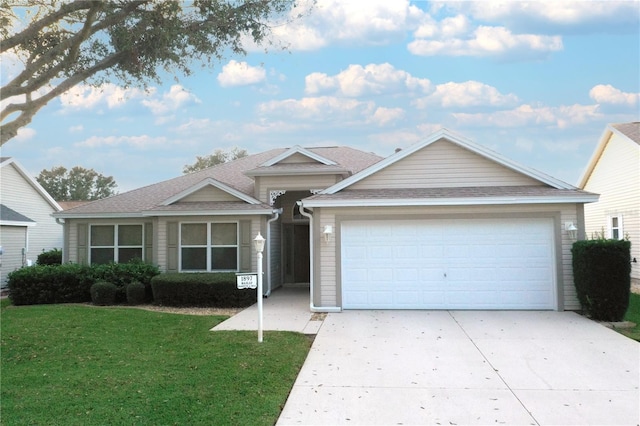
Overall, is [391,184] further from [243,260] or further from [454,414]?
[454,414]

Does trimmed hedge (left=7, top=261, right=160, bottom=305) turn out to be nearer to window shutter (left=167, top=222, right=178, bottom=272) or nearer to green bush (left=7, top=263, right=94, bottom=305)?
green bush (left=7, top=263, right=94, bottom=305)

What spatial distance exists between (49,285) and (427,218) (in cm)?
1134

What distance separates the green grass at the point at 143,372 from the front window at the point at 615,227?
52.5 ft

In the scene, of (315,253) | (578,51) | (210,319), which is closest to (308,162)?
(315,253)

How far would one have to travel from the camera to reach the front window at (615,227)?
17938 mm

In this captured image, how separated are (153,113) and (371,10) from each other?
392 inches

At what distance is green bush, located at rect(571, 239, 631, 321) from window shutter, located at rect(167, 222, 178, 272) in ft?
36.0

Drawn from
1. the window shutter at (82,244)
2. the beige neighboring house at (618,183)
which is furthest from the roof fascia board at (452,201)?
the window shutter at (82,244)

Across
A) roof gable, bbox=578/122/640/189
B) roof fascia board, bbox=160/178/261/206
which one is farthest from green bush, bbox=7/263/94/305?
roof gable, bbox=578/122/640/189

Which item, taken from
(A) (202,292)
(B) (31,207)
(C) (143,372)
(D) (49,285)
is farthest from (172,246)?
(B) (31,207)

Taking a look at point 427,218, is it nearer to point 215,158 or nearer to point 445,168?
point 445,168

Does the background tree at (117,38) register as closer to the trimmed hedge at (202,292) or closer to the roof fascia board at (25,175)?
the trimmed hedge at (202,292)

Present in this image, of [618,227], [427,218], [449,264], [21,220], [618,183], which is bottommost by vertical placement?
[449,264]

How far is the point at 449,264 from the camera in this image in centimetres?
1062
